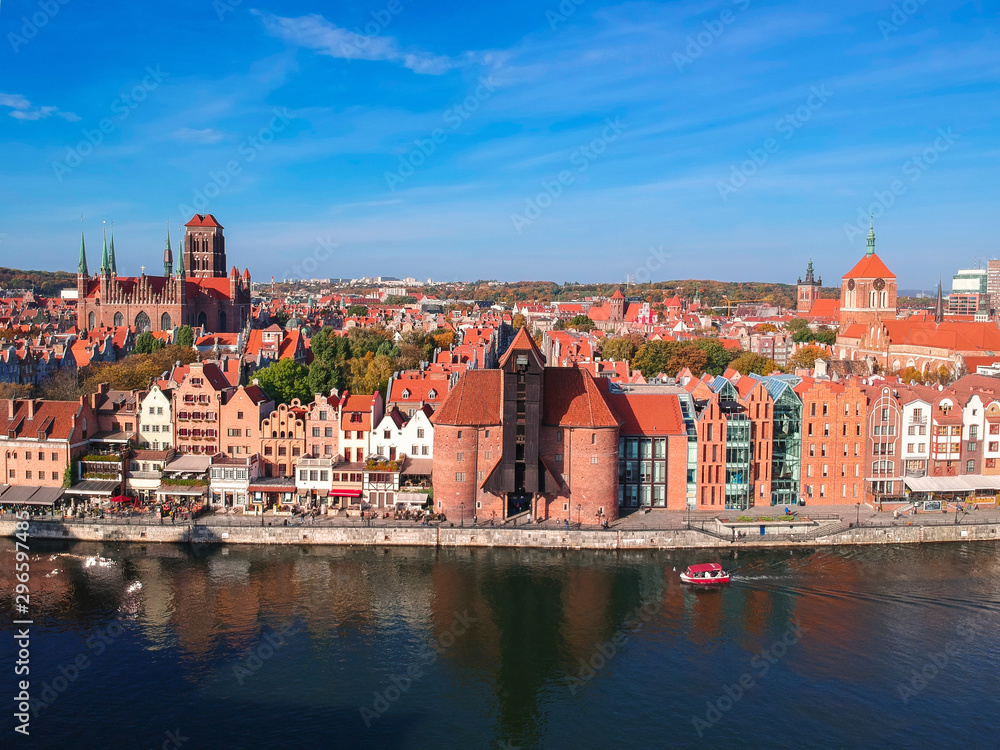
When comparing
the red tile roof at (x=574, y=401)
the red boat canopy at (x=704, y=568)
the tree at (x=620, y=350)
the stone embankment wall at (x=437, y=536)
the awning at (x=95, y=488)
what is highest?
the tree at (x=620, y=350)

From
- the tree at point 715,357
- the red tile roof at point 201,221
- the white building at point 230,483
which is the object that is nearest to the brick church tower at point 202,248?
the red tile roof at point 201,221

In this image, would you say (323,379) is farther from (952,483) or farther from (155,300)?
(155,300)

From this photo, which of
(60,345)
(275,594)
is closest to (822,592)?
(275,594)

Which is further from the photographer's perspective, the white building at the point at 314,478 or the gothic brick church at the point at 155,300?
the gothic brick church at the point at 155,300

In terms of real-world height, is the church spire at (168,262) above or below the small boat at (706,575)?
above

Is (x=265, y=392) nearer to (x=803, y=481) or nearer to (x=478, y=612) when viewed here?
(x=478, y=612)

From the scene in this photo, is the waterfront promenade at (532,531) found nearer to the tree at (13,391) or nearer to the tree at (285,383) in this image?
the tree at (285,383)

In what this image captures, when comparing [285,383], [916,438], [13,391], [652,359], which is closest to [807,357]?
[652,359]

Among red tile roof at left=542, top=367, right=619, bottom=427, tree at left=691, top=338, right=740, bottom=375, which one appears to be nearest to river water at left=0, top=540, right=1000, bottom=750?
red tile roof at left=542, top=367, right=619, bottom=427
